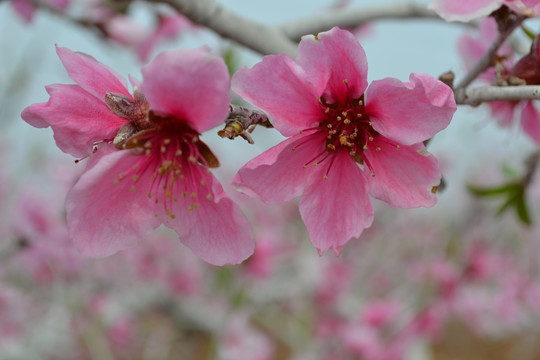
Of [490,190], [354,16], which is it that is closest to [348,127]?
[354,16]

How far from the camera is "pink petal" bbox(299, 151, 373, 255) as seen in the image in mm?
649

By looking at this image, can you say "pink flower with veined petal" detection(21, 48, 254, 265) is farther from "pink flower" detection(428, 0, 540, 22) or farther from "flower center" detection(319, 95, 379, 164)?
"pink flower" detection(428, 0, 540, 22)

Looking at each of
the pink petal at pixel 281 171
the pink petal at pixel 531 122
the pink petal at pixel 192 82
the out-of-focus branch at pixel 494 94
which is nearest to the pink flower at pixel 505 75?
the pink petal at pixel 531 122

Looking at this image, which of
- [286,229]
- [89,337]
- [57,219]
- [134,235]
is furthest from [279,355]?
[134,235]

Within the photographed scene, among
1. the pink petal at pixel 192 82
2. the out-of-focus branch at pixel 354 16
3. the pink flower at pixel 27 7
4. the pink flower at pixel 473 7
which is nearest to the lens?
the pink petal at pixel 192 82

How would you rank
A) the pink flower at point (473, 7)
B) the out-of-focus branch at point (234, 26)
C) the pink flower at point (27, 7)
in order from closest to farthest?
the pink flower at point (473, 7) < the out-of-focus branch at point (234, 26) < the pink flower at point (27, 7)

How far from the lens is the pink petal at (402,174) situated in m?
0.63

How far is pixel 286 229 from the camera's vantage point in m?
5.82

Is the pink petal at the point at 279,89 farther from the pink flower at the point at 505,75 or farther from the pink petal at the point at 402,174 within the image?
the pink flower at the point at 505,75

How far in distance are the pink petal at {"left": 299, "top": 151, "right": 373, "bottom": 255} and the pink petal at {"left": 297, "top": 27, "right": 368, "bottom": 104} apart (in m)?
0.13

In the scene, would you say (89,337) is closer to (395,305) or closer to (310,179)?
(395,305)

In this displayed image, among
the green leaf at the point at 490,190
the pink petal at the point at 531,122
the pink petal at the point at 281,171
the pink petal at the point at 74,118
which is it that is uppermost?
the pink petal at the point at 74,118

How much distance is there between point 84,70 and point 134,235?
0.23 m

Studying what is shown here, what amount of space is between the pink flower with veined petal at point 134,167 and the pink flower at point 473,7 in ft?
1.17
